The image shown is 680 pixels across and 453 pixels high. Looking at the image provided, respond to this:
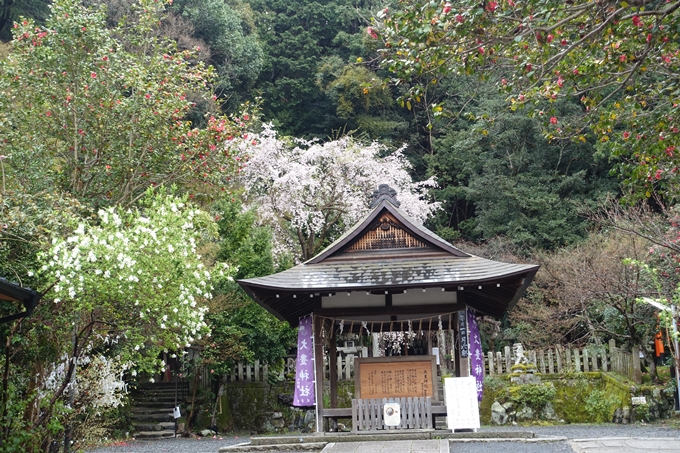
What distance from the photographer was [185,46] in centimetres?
2927

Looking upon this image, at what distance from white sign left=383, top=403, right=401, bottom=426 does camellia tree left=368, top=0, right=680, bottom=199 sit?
5.17m

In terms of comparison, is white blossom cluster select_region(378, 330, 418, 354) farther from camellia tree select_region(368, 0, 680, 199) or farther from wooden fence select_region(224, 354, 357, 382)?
camellia tree select_region(368, 0, 680, 199)

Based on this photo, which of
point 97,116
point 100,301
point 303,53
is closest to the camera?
point 100,301

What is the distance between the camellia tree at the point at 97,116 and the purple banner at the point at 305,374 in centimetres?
335

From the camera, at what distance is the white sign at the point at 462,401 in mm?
10484

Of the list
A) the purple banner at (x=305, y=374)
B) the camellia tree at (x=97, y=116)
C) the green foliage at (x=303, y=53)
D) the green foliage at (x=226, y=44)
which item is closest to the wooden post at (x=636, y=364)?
the purple banner at (x=305, y=374)

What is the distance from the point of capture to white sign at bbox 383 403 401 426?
1083 centimetres

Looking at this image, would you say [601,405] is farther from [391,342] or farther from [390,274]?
[390,274]

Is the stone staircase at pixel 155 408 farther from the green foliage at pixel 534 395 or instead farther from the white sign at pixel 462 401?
the white sign at pixel 462 401

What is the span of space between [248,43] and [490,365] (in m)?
20.7

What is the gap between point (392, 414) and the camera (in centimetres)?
1085

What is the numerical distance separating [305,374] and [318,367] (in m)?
0.26

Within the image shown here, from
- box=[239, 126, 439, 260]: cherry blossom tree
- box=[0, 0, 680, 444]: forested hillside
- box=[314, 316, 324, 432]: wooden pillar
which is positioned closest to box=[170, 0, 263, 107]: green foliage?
box=[0, 0, 680, 444]: forested hillside

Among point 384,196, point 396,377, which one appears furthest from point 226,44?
point 396,377
